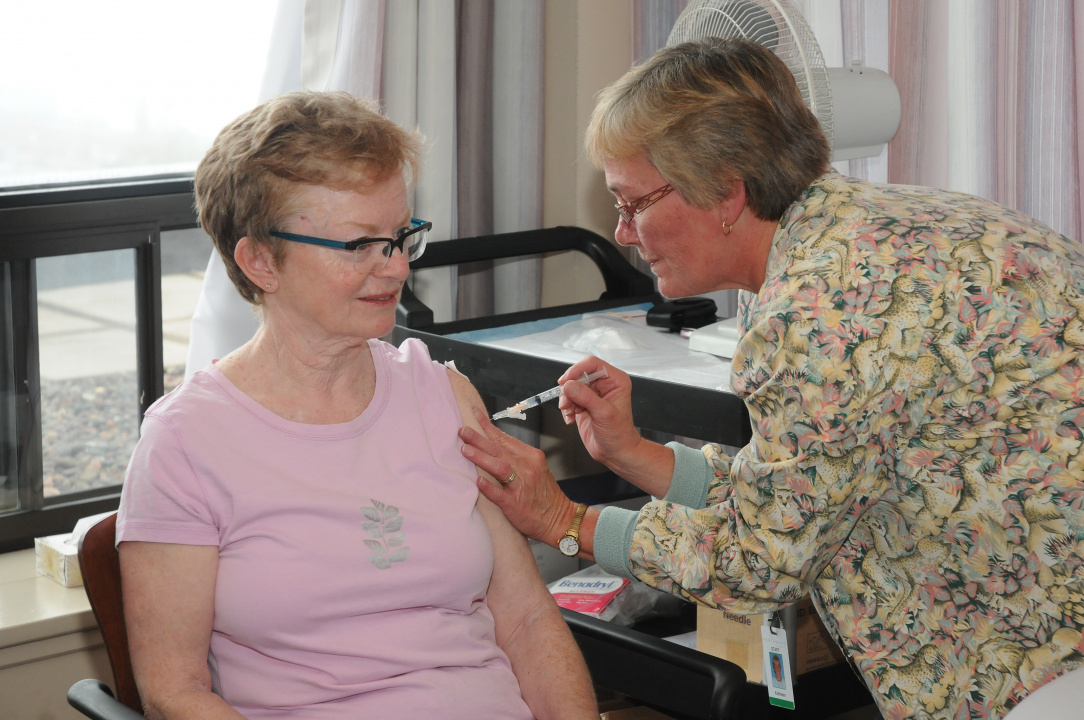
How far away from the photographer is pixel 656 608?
2121 millimetres

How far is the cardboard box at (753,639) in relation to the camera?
6.13 feet

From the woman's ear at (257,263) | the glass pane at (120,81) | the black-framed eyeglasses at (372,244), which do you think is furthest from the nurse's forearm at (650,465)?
the glass pane at (120,81)

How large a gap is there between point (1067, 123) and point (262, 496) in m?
1.53

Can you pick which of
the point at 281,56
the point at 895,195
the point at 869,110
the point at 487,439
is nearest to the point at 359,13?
the point at 281,56

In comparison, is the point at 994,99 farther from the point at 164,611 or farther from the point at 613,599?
the point at 164,611

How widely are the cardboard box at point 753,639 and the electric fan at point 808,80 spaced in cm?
49

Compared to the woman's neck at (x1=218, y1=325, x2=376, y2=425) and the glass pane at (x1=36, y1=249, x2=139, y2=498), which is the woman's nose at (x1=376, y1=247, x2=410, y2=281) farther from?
the glass pane at (x1=36, y1=249, x2=139, y2=498)

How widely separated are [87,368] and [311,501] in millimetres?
1368

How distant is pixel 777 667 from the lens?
1.67 m

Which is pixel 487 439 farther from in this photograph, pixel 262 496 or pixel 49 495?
pixel 49 495

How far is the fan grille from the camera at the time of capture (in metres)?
1.75

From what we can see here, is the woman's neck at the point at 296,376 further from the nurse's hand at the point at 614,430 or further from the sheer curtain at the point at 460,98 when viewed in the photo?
the sheer curtain at the point at 460,98

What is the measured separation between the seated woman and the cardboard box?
0.49 metres

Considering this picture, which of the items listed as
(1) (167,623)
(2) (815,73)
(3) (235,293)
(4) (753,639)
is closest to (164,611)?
(1) (167,623)
